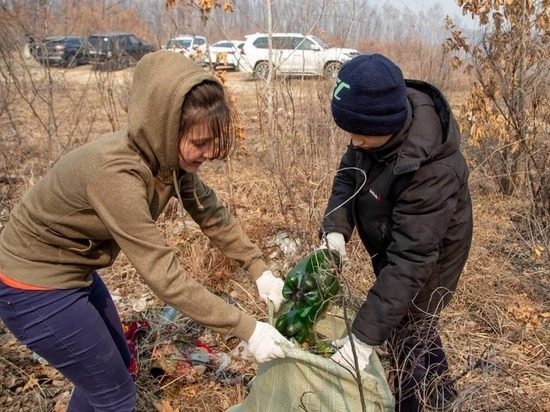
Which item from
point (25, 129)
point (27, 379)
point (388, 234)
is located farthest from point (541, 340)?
point (25, 129)

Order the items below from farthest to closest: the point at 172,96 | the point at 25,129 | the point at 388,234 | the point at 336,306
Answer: the point at 25,129 < the point at 336,306 < the point at 388,234 < the point at 172,96

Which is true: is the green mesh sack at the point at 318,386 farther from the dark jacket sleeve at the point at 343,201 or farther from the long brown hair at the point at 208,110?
the long brown hair at the point at 208,110

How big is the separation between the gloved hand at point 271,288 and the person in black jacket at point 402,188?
0.29 m

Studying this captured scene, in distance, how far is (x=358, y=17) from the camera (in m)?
4.29

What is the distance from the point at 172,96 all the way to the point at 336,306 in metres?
1.10

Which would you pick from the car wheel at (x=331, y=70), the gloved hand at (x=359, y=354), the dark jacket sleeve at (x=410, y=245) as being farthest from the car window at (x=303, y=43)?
the gloved hand at (x=359, y=354)

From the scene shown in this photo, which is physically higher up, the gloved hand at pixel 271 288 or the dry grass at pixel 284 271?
the gloved hand at pixel 271 288

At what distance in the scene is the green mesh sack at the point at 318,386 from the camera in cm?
159

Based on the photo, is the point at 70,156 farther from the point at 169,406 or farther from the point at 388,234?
the point at 169,406

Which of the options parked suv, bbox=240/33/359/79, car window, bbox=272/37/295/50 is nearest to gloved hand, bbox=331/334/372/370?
parked suv, bbox=240/33/359/79

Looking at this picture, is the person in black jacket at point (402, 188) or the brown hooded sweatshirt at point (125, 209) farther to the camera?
the person in black jacket at point (402, 188)

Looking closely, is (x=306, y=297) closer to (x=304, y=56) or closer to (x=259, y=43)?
(x=304, y=56)

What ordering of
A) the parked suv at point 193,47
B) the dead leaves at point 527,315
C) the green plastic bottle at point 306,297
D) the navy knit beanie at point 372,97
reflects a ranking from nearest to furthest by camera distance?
the navy knit beanie at point 372,97 → the green plastic bottle at point 306,297 → the dead leaves at point 527,315 → the parked suv at point 193,47

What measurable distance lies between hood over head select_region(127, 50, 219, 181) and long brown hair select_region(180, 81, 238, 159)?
0.02m
